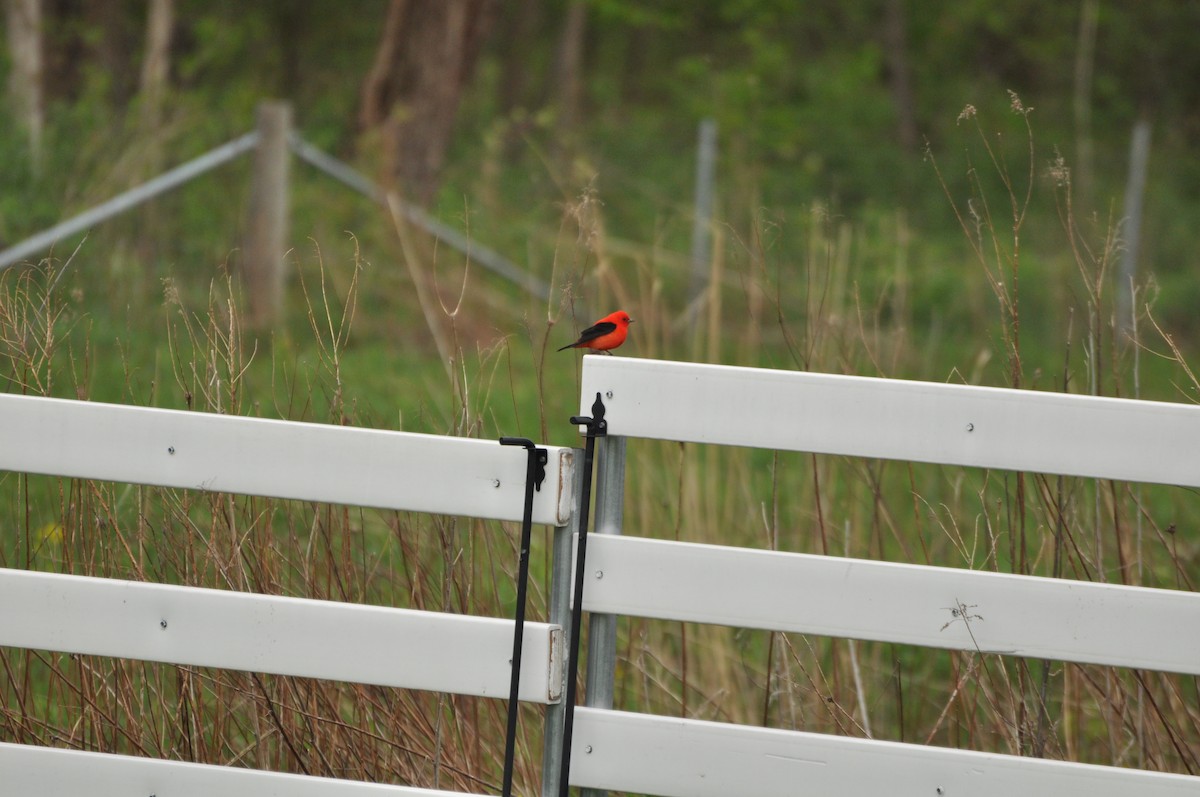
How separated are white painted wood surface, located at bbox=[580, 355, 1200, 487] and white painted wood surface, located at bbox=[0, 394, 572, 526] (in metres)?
0.16

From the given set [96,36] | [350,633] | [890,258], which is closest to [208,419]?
[350,633]

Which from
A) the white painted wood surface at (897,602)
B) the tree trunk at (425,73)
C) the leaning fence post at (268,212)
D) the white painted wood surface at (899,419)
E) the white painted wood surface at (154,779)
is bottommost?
the white painted wood surface at (154,779)

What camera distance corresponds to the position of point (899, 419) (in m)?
1.79

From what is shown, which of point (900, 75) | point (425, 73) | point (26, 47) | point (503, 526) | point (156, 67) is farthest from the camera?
point (900, 75)

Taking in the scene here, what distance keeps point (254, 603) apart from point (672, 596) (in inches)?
26.5

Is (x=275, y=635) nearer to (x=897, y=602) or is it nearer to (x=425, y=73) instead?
(x=897, y=602)

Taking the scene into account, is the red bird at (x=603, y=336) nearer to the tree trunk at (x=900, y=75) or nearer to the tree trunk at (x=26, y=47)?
the tree trunk at (x=26, y=47)

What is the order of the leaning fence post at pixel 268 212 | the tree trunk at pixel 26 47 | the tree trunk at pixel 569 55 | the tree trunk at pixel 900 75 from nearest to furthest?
the leaning fence post at pixel 268 212 < the tree trunk at pixel 26 47 < the tree trunk at pixel 900 75 < the tree trunk at pixel 569 55

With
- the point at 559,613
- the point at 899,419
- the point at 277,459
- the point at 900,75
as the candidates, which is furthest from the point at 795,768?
the point at 900,75

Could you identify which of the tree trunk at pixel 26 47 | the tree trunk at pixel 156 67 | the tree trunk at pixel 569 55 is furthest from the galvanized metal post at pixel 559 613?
the tree trunk at pixel 569 55

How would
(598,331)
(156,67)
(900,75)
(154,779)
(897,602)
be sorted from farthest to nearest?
1. (900,75)
2. (156,67)
3. (598,331)
4. (154,779)
5. (897,602)

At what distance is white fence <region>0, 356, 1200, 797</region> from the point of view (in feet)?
5.76

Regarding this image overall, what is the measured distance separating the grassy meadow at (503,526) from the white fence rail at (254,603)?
18 cm

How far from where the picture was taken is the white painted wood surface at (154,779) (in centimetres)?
187
